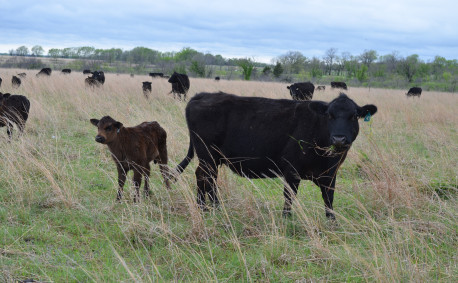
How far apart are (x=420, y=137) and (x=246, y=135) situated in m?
7.99

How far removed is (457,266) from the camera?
3.76 metres

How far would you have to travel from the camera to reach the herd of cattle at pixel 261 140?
5.04m

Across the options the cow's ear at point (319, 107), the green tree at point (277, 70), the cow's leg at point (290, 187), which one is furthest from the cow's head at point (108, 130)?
the green tree at point (277, 70)

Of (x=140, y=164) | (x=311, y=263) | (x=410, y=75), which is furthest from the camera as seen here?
(x=410, y=75)

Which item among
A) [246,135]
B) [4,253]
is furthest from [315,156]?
[4,253]

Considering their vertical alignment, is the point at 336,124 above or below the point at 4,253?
above

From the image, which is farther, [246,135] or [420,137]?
[420,137]

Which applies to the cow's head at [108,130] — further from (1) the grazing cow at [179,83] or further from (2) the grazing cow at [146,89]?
(1) the grazing cow at [179,83]

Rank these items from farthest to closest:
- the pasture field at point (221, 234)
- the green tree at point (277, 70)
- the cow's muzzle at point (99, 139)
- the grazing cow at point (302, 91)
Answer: the green tree at point (277, 70) → the grazing cow at point (302, 91) → the cow's muzzle at point (99, 139) → the pasture field at point (221, 234)

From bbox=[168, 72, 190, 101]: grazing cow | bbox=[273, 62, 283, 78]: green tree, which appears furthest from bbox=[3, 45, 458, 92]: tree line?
bbox=[168, 72, 190, 101]: grazing cow

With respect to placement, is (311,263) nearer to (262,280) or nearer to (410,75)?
(262,280)

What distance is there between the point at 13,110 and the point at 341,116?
7.45 meters

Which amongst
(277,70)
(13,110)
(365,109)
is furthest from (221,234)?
(277,70)

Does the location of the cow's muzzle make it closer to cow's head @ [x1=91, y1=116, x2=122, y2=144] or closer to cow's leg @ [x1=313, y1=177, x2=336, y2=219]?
cow's head @ [x1=91, y1=116, x2=122, y2=144]
